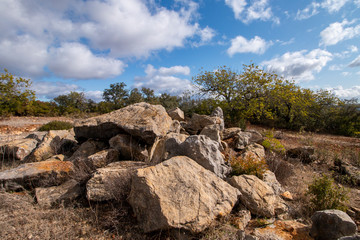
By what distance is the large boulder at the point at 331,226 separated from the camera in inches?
122

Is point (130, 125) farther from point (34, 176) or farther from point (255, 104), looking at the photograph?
point (255, 104)

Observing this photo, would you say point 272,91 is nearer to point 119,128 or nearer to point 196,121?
point 196,121

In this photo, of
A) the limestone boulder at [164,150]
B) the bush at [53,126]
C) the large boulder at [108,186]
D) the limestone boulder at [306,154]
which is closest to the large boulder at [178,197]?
the large boulder at [108,186]

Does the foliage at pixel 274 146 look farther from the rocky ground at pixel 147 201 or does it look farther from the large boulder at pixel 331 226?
the large boulder at pixel 331 226

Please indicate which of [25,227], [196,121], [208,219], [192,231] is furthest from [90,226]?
[196,121]

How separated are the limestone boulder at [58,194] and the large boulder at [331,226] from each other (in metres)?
4.75

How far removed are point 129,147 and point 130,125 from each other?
656mm

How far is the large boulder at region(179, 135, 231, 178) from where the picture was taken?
14.0 ft

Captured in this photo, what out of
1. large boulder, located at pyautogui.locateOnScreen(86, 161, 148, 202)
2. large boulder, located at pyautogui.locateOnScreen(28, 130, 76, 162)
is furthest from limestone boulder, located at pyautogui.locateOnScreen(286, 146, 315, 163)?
large boulder, located at pyautogui.locateOnScreen(28, 130, 76, 162)

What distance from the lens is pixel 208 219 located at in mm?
2994

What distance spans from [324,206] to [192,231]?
130 inches

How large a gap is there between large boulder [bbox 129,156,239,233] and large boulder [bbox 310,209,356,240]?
56.9 inches

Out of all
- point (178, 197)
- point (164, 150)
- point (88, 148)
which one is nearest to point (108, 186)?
point (178, 197)

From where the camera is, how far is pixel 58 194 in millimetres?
3980
